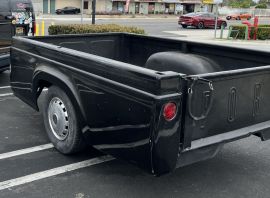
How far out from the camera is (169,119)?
3225 mm

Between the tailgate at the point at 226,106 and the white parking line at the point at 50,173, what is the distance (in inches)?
56.6

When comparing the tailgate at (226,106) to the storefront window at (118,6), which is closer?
the tailgate at (226,106)

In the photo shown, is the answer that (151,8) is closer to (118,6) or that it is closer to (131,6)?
(131,6)

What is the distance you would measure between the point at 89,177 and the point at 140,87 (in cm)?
136

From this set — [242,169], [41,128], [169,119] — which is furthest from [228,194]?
[41,128]

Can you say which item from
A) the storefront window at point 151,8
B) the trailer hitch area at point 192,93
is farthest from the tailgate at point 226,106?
the storefront window at point 151,8

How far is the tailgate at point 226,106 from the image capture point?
3.42 meters

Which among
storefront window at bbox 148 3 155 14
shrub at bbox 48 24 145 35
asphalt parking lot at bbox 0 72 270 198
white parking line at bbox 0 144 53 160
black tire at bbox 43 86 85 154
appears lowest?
asphalt parking lot at bbox 0 72 270 198

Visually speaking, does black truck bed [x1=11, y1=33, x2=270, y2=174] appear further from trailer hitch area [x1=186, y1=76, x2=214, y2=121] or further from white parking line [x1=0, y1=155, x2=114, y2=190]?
white parking line [x1=0, y1=155, x2=114, y2=190]

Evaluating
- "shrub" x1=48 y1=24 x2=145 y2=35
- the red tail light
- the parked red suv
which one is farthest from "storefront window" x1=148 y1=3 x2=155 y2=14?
the red tail light

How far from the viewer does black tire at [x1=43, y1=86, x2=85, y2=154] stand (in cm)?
433

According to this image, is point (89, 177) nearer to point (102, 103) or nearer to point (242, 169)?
point (102, 103)

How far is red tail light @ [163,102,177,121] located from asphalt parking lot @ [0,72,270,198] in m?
1.00

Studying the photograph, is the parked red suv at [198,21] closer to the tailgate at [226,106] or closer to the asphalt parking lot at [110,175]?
the asphalt parking lot at [110,175]
